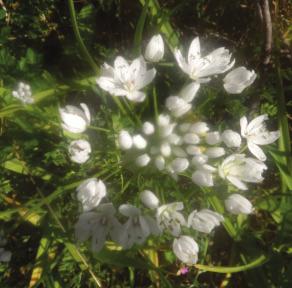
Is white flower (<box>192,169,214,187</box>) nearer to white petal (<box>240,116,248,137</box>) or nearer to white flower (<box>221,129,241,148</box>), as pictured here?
white flower (<box>221,129,241,148</box>)

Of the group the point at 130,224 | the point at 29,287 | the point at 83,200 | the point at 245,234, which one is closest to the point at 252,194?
the point at 245,234

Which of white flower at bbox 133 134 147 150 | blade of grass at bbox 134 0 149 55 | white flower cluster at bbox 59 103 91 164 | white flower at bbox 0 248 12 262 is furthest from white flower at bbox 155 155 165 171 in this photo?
white flower at bbox 0 248 12 262

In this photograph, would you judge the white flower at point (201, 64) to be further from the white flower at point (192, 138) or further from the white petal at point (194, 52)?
the white flower at point (192, 138)

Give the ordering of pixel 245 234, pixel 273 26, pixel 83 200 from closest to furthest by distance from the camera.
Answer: pixel 83 200 < pixel 245 234 < pixel 273 26

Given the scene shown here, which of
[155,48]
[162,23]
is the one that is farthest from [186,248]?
[162,23]

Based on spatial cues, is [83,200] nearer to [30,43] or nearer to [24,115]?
[24,115]

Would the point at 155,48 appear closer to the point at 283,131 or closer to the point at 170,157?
the point at 170,157

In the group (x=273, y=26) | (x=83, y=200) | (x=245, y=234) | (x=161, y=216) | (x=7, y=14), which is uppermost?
(x=7, y=14)

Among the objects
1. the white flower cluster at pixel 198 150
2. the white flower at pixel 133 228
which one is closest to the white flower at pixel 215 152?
the white flower cluster at pixel 198 150
